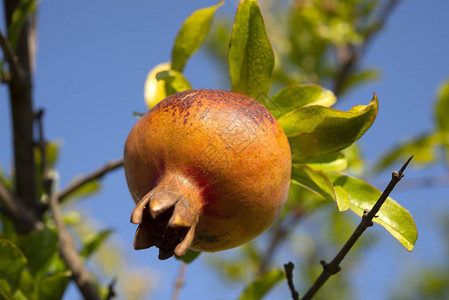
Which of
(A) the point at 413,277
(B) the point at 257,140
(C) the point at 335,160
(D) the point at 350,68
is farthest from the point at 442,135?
(A) the point at 413,277

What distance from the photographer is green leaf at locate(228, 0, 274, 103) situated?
88cm

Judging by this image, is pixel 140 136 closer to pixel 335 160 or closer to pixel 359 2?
pixel 335 160

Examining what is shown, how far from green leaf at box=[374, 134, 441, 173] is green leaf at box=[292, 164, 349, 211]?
3.87 ft

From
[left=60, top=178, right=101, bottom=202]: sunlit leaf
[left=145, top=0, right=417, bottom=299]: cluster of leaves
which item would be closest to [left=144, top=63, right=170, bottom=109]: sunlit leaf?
[left=145, top=0, right=417, bottom=299]: cluster of leaves

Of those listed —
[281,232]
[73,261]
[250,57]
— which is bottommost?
[281,232]

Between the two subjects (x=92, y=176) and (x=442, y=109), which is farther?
(x=442, y=109)

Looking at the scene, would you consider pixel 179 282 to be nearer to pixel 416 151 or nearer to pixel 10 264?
pixel 10 264

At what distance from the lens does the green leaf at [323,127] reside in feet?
2.58

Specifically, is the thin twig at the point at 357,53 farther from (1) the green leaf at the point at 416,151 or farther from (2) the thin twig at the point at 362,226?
(2) the thin twig at the point at 362,226

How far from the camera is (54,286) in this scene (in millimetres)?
1076

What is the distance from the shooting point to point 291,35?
2391 mm

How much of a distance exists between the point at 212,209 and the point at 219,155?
9 cm

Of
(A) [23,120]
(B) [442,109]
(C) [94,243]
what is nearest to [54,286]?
(C) [94,243]

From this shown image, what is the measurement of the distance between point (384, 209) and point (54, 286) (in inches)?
30.5
